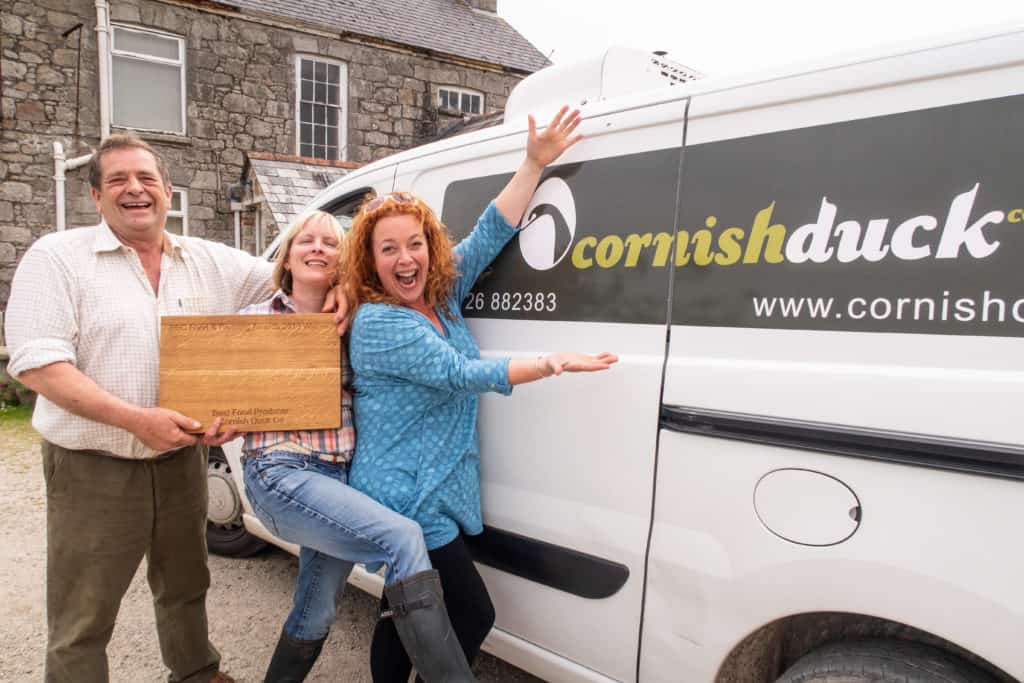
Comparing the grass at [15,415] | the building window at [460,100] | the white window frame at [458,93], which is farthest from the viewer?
the building window at [460,100]

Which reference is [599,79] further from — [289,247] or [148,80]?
[148,80]

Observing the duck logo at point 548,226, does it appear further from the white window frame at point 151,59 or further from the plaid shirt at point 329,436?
the white window frame at point 151,59

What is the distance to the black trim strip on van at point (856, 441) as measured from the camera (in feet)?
4.34

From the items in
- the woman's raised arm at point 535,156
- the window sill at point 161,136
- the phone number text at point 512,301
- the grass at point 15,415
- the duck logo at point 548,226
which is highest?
the window sill at point 161,136

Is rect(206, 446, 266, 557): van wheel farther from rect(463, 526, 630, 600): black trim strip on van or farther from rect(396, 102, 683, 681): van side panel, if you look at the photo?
rect(396, 102, 683, 681): van side panel

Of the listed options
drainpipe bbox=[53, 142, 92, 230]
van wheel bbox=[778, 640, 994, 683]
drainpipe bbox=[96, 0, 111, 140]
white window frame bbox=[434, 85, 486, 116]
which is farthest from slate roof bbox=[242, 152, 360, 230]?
van wheel bbox=[778, 640, 994, 683]

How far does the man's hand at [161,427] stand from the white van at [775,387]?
92 centimetres

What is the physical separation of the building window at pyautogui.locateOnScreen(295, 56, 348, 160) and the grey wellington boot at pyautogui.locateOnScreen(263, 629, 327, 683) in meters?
12.5

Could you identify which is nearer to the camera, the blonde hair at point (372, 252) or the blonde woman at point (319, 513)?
the blonde woman at point (319, 513)

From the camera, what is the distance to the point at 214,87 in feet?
40.6

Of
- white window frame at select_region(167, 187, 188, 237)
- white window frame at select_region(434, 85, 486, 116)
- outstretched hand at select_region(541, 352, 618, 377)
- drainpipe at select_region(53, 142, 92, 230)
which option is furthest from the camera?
white window frame at select_region(434, 85, 486, 116)

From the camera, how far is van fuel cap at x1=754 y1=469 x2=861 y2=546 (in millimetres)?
1500

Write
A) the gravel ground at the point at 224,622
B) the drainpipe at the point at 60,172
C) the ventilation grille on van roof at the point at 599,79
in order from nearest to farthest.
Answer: the ventilation grille on van roof at the point at 599,79
the gravel ground at the point at 224,622
the drainpipe at the point at 60,172

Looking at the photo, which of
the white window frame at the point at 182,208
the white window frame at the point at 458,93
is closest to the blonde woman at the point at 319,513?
the white window frame at the point at 182,208
